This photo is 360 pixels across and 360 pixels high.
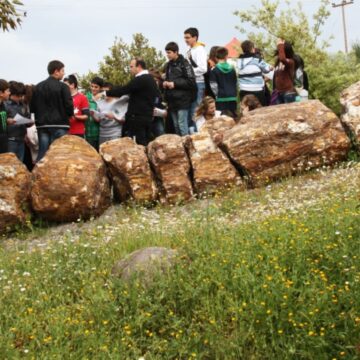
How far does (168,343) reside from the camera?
579 cm

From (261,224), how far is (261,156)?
Result: 3.35 meters

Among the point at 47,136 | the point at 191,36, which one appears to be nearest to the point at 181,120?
the point at 191,36

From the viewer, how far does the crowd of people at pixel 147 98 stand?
11.1 meters

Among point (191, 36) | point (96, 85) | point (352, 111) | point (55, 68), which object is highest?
point (191, 36)

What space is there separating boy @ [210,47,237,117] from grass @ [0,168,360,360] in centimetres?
465

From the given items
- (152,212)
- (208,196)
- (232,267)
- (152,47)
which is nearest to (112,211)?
(152,212)

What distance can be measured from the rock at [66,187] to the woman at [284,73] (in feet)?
12.6

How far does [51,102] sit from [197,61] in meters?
2.83

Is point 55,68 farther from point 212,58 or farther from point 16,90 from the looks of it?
point 212,58

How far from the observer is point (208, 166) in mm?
10820

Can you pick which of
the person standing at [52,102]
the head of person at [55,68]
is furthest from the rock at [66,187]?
the head of person at [55,68]

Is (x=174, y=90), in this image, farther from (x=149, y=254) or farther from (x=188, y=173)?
(x=149, y=254)

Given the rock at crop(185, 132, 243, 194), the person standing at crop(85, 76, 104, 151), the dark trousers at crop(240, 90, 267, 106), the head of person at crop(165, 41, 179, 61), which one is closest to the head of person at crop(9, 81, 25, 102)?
the person standing at crop(85, 76, 104, 151)

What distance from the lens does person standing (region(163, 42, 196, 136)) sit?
39.0ft
